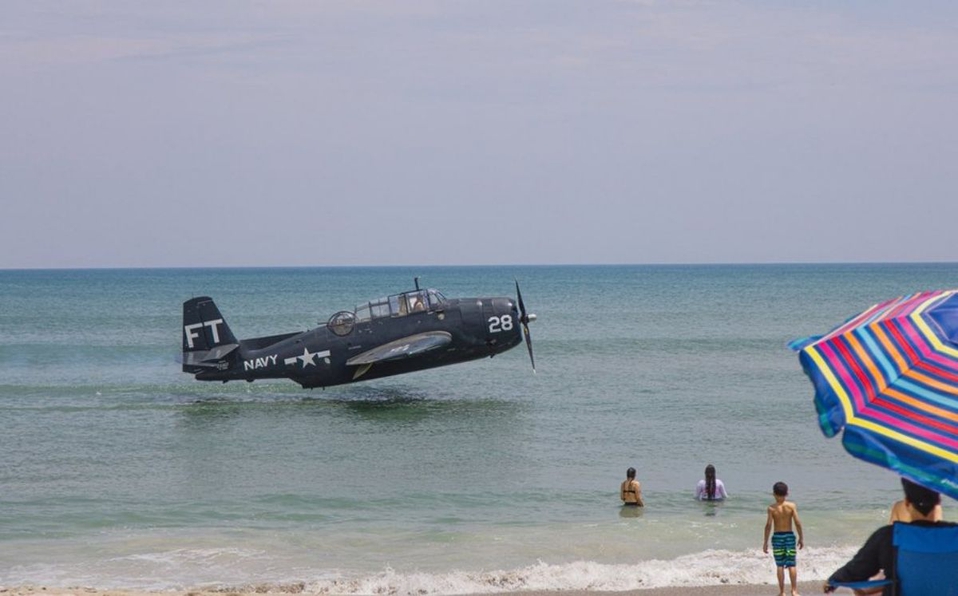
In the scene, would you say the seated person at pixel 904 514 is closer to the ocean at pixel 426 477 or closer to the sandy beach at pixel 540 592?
the sandy beach at pixel 540 592

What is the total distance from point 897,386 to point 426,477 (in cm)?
1714

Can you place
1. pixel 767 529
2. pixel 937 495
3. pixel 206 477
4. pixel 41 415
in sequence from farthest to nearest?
pixel 41 415, pixel 206 477, pixel 767 529, pixel 937 495

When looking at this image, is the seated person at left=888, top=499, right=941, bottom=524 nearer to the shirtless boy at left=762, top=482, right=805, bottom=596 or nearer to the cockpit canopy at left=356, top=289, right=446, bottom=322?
the shirtless boy at left=762, top=482, right=805, bottom=596

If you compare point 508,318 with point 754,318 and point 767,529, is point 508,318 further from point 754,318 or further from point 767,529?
point 754,318

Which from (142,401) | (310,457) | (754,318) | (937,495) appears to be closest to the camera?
(937,495)

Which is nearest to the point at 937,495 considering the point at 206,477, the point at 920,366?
the point at 920,366

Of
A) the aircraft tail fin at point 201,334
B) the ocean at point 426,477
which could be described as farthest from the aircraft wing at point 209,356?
the ocean at point 426,477

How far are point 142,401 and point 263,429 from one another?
753 cm

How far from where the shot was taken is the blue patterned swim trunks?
12.4 meters

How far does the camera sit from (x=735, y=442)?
2541cm

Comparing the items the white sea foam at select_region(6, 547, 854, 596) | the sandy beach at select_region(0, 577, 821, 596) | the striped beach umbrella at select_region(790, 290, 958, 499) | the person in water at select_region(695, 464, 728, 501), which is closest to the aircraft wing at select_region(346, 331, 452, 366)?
the person in water at select_region(695, 464, 728, 501)

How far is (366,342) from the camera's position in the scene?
33344mm

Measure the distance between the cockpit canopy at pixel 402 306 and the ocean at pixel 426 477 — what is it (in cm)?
263

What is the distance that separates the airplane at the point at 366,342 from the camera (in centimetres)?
3338
